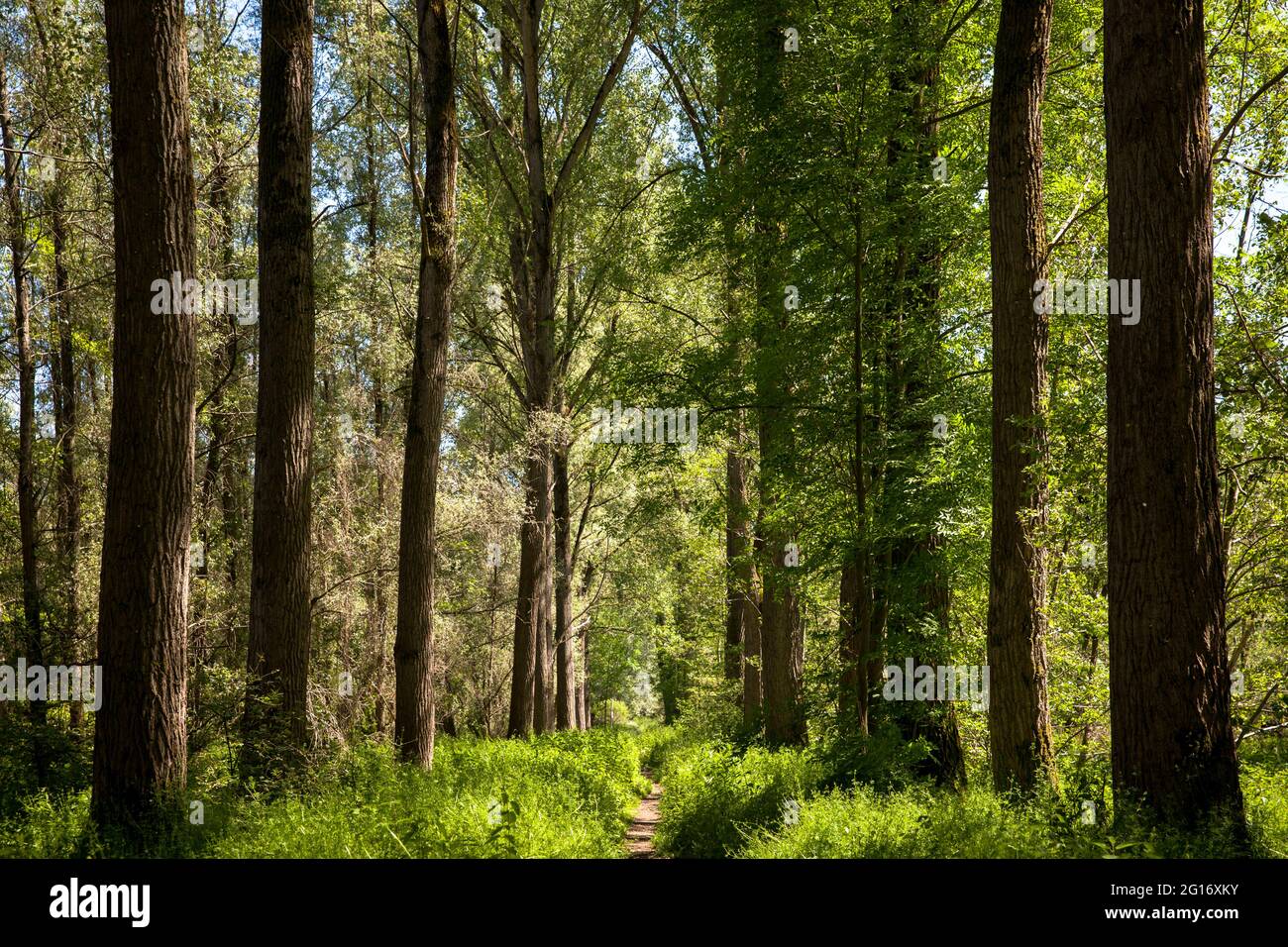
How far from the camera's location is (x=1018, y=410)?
809cm

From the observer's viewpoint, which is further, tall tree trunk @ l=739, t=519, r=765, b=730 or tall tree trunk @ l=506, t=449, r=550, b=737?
tall tree trunk @ l=739, t=519, r=765, b=730

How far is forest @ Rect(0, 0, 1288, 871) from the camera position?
5547mm

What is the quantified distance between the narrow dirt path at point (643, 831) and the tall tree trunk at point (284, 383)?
4849 millimetres

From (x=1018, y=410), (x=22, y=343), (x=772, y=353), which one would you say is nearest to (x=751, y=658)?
(x=772, y=353)

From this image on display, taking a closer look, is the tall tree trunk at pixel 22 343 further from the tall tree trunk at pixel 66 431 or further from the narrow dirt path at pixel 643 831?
the narrow dirt path at pixel 643 831

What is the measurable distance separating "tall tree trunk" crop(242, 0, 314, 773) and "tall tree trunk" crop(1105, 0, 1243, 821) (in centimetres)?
690

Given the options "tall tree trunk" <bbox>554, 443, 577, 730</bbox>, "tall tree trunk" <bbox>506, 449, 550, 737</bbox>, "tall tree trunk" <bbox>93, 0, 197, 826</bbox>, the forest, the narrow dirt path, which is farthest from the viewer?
"tall tree trunk" <bbox>554, 443, 577, 730</bbox>

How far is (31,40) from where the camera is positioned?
12883 mm

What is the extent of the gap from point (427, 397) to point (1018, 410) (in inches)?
264

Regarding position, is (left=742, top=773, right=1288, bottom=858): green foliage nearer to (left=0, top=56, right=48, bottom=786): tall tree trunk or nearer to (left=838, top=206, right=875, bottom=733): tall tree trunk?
(left=838, top=206, right=875, bottom=733): tall tree trunk

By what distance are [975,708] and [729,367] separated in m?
5.95

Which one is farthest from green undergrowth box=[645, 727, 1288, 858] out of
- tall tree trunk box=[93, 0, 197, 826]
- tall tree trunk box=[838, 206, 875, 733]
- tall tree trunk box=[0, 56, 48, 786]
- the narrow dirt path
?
tall tree trunk box=[0, 56, 48, 786]

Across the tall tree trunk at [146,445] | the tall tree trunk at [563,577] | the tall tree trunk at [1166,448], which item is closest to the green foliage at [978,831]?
the tall tree trunk at [1166,448]

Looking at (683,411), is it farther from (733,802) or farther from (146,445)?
(146,445)
